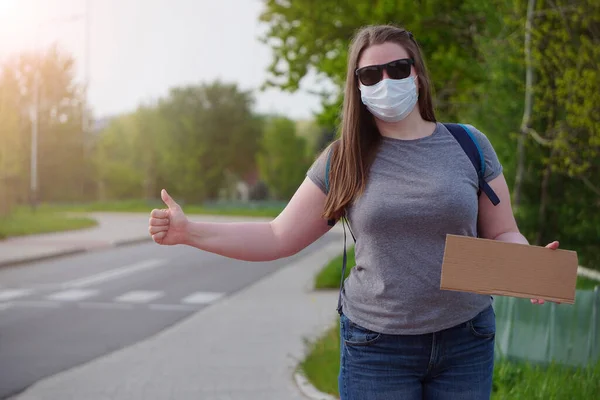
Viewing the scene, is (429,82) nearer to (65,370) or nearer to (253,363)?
(253,363)

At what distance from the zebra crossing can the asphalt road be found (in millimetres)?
14

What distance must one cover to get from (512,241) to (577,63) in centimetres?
599

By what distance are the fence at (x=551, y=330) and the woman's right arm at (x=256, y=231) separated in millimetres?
3624

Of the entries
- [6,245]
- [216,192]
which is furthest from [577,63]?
[216,192]

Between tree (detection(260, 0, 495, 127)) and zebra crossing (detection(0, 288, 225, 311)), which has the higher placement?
tree (detection(260, 0, 495, 127))

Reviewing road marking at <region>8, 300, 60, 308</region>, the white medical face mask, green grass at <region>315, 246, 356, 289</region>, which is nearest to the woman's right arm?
the white medical face mask

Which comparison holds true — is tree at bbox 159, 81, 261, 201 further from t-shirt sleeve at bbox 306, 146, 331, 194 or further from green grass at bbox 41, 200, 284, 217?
t-shirt sleeve at bbox 306, 146, 331, 194

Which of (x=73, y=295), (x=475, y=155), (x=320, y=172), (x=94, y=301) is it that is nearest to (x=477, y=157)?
(x=475, y=155)

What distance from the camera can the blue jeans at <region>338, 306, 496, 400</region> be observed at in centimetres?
270

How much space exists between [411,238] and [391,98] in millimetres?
435

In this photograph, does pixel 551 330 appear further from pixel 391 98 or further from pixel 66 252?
pixel 66 252

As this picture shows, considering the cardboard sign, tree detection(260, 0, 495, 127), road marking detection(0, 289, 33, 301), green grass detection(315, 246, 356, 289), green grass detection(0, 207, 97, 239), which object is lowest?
green grass detection(0, 207, 97, 239)

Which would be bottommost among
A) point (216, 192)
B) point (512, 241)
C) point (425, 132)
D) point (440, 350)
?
point (216, 192)

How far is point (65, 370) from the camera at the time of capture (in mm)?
8273
